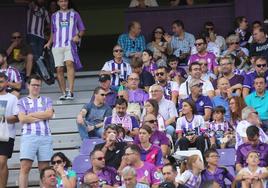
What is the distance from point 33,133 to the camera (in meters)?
14.8

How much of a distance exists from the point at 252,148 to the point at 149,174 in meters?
1.58

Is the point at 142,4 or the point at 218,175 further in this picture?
the point at 142,4

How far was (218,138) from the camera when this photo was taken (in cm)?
1536

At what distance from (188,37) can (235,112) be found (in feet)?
12.5

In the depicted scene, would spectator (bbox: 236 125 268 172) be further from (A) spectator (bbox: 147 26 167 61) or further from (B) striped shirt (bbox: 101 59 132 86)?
(A) spectator (bbox: 147 26 167 61)

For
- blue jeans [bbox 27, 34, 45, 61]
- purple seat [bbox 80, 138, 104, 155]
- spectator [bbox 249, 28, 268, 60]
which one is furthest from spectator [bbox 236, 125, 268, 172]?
blue jeans [bbox 27, 34, 45, 61]

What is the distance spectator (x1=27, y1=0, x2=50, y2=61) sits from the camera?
19734 millimetres

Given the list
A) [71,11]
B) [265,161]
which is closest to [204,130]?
[265,161]

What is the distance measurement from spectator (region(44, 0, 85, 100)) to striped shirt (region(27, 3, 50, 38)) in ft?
4.75

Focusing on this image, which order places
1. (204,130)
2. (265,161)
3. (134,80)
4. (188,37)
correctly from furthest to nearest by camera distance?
(188,37)
(134,80)
(204,130)
(265,161)

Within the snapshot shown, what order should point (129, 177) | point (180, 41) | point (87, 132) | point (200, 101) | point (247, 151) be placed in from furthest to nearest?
point (180, 41), point (200, 101), point (87, 132), point (247, 151), point (129, 177)

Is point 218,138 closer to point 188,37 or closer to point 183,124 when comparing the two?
point 183,124

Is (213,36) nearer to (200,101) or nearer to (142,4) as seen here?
(142,4)

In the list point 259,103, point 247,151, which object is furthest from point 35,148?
point 259,103
